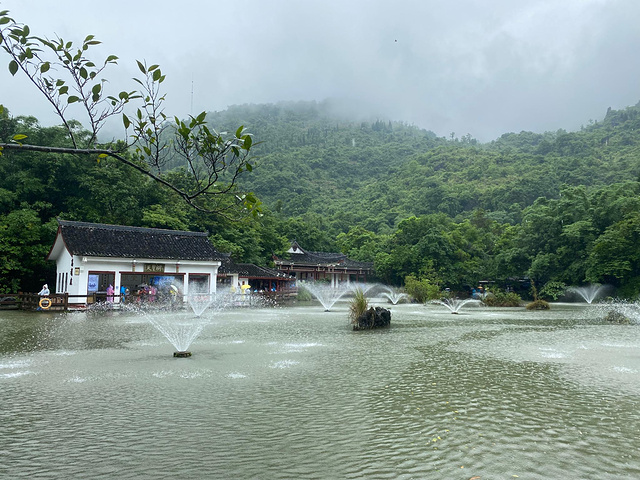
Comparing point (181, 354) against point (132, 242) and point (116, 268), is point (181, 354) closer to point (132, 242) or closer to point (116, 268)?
point (116, 268)

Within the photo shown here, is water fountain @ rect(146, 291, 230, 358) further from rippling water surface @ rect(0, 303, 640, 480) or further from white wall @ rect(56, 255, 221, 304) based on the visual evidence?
white wall @ rect(56, 255, 221, 304)

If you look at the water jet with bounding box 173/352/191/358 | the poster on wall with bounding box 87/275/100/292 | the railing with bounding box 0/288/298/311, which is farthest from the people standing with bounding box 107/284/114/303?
the water jet with bounding box 173/352/191/358

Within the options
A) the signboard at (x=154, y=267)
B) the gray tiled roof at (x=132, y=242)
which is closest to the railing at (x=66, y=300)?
the signboard at (x=154, y=267)

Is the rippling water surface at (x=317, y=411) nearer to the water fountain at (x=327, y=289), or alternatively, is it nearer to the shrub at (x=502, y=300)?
the shrub at (x=502, y=300)

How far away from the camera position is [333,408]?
6.63 m

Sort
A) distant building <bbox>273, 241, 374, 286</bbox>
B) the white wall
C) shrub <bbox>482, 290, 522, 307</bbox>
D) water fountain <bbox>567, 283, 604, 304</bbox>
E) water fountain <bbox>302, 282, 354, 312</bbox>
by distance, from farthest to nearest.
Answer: distant building <bbox>273, 241, 374, 286</bbox> → water fountain <bbox>302, 282, 354, 312</bbox> → water fountain <bbox>567, 283, 604, 304</bbox> → shrub <bbox>482, 290, 522, 307</bbox> → the white wall

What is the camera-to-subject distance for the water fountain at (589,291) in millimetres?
37875

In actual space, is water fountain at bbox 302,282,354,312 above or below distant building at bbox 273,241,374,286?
below

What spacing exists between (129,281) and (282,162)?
246ft

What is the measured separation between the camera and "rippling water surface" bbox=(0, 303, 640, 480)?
464 cm

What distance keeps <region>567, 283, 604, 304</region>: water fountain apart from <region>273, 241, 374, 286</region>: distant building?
873 inches

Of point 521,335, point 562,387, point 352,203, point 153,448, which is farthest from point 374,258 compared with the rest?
point 153,448

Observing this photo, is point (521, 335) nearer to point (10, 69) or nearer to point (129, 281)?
point (10, 69)

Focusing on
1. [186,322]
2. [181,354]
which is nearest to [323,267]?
[186,322]
